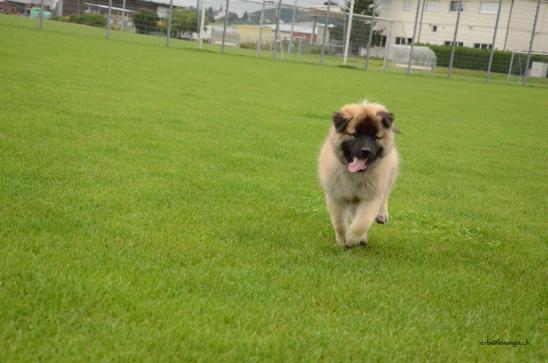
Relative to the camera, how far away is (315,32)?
34594 mm

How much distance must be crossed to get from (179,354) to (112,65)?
14727 mm

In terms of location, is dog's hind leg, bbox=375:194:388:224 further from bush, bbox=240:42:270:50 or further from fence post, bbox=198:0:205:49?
bush, bbox=240:42:270:50

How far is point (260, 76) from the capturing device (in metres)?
19.6

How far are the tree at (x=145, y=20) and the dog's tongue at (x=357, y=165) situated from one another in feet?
98.5

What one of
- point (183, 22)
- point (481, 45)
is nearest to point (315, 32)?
point (183, 22)

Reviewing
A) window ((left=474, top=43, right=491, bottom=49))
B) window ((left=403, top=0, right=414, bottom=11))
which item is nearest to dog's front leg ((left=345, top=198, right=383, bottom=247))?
window ((left=474, top=43, right=491, bottom=49))

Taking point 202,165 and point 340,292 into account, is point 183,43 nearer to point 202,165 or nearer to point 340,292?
point 202,165

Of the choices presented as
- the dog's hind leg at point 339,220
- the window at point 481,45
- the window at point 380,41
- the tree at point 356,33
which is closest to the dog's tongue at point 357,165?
the dog's hind leg at point 339,220

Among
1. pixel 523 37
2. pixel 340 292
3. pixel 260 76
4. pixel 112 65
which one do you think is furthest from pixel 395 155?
pixel 523 37

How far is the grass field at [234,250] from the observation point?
105 inches

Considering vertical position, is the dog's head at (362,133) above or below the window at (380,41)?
below

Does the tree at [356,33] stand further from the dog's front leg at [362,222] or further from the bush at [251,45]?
the dog's front leg at [362,222]

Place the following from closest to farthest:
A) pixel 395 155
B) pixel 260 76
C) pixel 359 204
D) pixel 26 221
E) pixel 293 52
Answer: pixel 26 221, pixel 359 204, pixel 395 155, pixel 260 76, pixel 293 52

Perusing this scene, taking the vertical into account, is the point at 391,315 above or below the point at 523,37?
below
